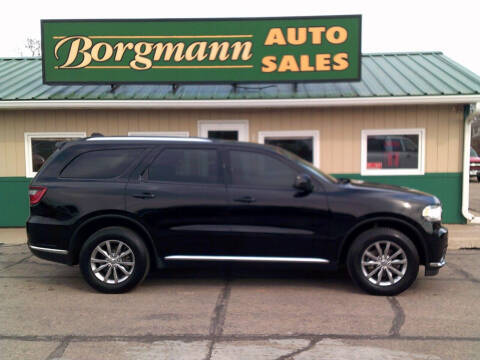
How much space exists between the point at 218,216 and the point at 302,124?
4.62m

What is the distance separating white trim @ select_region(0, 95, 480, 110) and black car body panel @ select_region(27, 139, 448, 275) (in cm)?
353

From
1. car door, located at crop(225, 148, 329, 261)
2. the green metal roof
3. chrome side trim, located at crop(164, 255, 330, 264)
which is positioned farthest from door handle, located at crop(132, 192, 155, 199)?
the green metal roof

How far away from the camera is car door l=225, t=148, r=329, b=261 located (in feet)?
17.3

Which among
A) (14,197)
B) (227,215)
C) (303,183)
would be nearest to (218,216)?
(227,215)

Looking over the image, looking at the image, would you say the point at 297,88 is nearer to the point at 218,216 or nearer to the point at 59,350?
the point at 218,216

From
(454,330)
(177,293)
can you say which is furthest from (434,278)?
(177,293)

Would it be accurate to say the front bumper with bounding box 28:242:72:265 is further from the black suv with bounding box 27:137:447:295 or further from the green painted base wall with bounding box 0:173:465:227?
the green painted base wall with bounding box 0:173:465:227

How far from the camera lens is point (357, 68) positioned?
9.14 meters

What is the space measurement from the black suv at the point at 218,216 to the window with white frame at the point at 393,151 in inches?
158

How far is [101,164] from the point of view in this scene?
5.59m

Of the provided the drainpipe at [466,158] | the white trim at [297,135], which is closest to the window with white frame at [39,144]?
the white trim at [297,135]

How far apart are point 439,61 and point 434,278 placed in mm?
7144

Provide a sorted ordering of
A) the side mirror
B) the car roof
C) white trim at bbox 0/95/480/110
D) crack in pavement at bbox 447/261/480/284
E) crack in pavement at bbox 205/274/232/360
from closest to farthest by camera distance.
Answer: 1. crack in pavement at bbox 205/274/232/360
2. the side mirror
3. the car roof
4. crack in pavement at bbox 447/261/480/284
5. white trim at bbox 0/95/480/110

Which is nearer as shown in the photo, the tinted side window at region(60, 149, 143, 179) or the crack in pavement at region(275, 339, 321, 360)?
the crack in pavement at region(275, 339, 321, 360)
